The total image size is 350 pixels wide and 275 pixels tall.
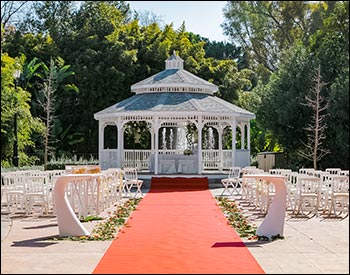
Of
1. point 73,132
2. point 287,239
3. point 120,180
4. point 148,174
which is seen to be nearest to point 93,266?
point 287,239

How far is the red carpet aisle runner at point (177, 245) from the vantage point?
8039 mm

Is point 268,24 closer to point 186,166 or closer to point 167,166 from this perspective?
point 186,166

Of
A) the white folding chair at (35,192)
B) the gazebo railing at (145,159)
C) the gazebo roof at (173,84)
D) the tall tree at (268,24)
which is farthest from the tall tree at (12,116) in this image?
the tall tree at (268,24)

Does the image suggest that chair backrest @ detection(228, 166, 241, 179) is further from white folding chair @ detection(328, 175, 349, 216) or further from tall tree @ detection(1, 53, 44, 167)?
tall tree @ detection(1, 53, 44, 167)

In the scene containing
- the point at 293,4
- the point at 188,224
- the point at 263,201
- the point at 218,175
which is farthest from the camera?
the point at 293,4

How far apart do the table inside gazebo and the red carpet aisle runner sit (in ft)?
28.2

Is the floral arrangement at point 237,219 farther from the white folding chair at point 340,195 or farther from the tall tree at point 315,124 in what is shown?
the tall tree at point 315,124

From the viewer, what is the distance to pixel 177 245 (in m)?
9.88

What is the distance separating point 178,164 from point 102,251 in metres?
16.6

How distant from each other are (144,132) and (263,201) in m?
21.3

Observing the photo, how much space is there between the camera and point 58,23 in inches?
1700

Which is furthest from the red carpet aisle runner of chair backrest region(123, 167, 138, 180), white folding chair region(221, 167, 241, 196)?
chair backrest region(123, 167, 138, 180)

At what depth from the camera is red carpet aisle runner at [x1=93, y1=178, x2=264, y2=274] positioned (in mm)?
8039

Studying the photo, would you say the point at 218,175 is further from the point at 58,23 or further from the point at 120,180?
the point at 58,23
